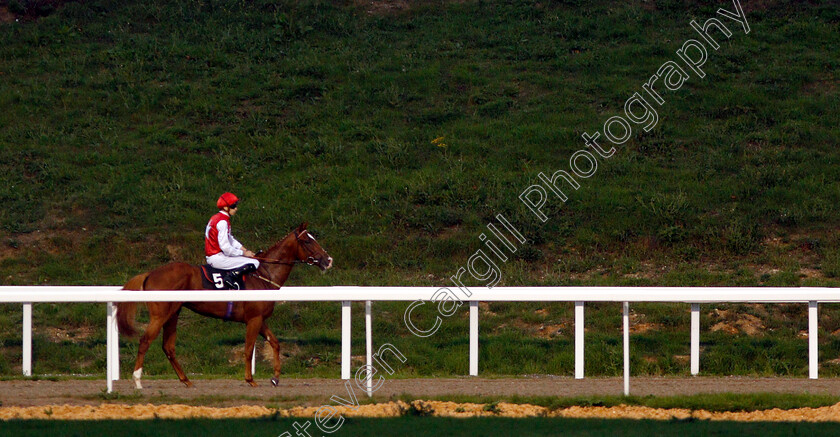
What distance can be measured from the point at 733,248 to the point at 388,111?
734 cm

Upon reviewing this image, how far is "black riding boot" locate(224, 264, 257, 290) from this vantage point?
30.2ft

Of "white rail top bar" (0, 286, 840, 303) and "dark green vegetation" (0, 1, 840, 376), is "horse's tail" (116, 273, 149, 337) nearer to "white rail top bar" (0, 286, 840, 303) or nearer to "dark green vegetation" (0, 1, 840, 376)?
"white rail top bar" (0, 286, 840, 303)

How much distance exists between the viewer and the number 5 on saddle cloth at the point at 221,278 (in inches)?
358

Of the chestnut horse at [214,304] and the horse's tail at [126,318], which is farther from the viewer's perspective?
the chestnut horse at [214,304]

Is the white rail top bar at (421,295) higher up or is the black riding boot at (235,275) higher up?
the black riding boot at (235,275)

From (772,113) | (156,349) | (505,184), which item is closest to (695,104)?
(772,113)

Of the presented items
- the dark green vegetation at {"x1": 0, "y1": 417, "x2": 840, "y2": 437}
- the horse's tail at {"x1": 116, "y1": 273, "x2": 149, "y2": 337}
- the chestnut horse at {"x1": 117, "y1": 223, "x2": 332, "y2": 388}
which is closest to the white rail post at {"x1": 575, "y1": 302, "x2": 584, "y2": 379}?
the dark green vegetation at {"x1": 0, "y1": 417, "x2": 840, "y2": 437}

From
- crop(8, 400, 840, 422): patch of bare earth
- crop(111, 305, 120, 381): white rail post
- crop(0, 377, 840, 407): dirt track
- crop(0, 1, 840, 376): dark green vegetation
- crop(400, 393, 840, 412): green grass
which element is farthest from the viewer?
crop(0, 1, 840, 376): dark green vegetation

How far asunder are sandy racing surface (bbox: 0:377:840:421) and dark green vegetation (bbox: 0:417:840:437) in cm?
29

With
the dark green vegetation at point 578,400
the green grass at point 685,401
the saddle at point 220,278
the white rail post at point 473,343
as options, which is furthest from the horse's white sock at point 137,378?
the white rail post at point 473,343

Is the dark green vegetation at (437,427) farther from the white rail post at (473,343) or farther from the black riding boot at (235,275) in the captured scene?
the black riding boot at (235,275)

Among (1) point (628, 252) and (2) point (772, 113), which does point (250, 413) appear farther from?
(2) point (772, 113)

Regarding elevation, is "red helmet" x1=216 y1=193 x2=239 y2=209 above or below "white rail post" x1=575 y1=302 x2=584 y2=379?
above

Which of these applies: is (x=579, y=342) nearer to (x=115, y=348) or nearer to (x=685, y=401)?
(x=685, y=401)
